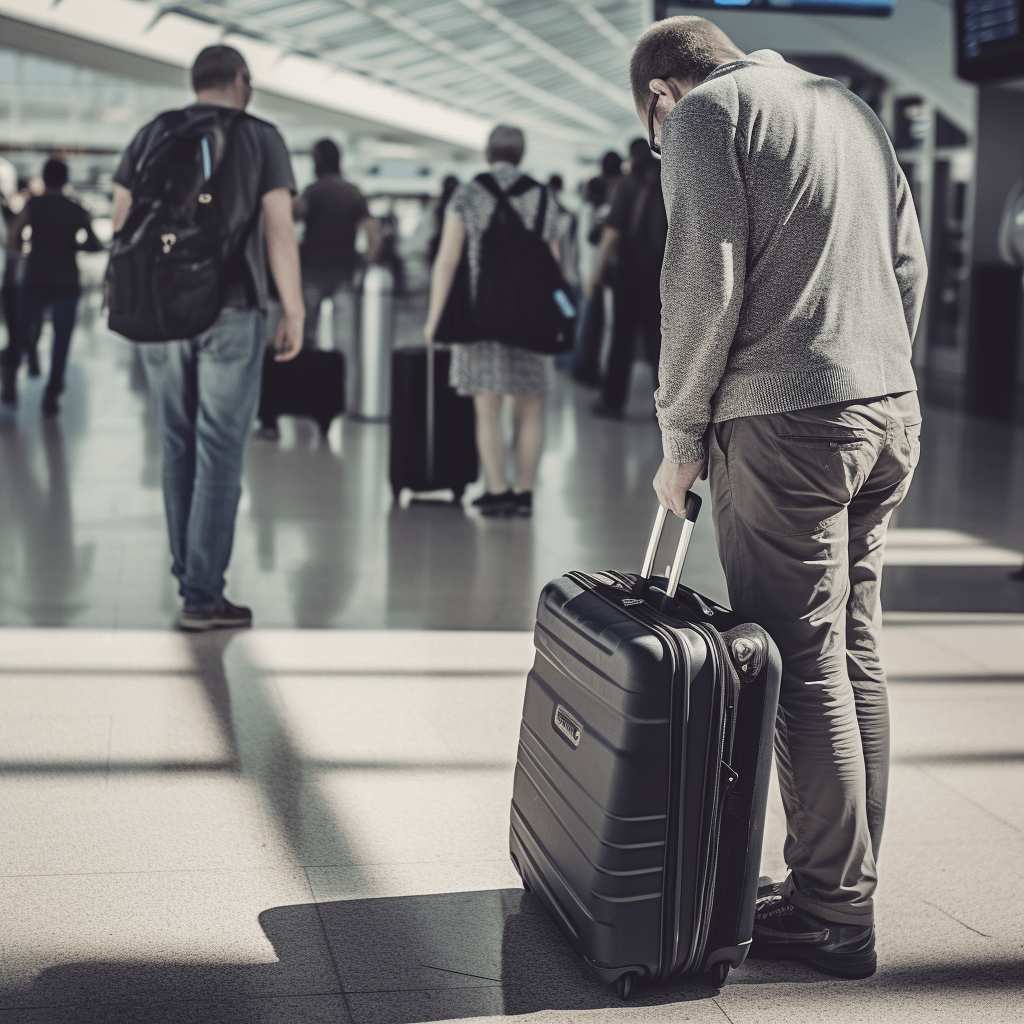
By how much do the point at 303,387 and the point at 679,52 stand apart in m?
6.31

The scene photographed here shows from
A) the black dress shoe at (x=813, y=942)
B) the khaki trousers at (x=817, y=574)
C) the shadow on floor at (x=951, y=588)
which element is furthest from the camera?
the shadow on floor at (x=951, y=588)

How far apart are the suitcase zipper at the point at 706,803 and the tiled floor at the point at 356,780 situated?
10 cm

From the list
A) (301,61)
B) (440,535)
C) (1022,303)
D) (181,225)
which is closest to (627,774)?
(181,225)

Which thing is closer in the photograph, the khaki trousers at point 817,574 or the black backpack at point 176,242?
the khaki trousers at point 817,574

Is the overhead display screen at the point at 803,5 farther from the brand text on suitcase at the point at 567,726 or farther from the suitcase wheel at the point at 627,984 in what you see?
the suitcase wheel at the point at 627,984

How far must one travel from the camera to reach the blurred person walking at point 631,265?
353 inches

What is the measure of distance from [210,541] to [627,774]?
8.02 feet

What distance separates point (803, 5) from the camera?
884 centimetres

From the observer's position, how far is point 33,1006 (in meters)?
1.99

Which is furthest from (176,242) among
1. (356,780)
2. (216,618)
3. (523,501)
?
(523,501)

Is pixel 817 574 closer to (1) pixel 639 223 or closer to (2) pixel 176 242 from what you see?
(2) pixel 176 242

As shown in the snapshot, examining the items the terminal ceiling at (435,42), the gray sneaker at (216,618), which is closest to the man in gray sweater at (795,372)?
the gray sneaker at (216,618)

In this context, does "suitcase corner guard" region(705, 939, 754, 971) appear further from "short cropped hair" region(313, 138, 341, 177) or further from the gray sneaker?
"short cropped hair" region(313, 138, 341, 177)

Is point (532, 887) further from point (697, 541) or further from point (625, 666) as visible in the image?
point (697, 541)
